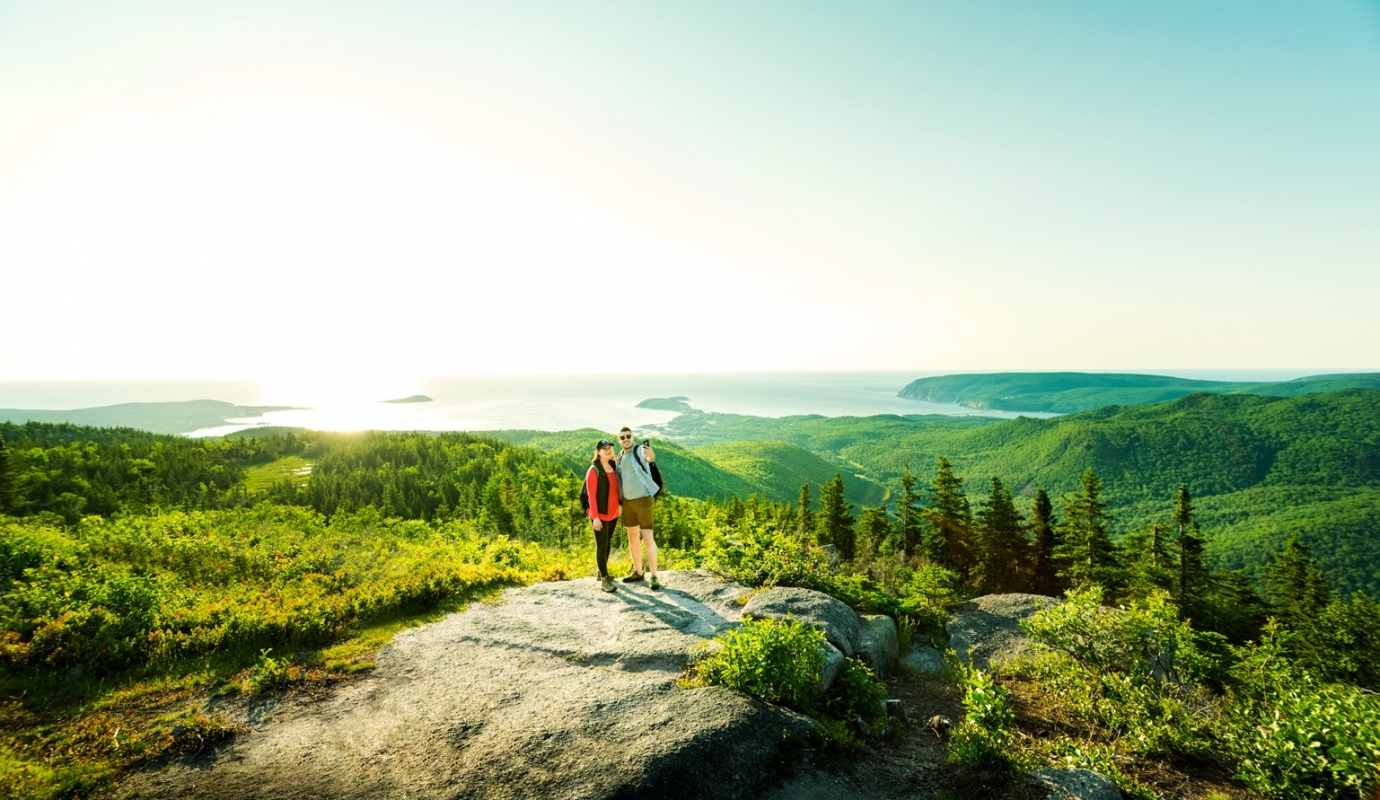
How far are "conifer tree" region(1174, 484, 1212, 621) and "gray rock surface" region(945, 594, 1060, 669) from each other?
2886 cm

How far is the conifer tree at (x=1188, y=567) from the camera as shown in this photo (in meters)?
31.7

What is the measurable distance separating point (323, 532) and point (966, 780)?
19224mm

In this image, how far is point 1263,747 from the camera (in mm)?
5316

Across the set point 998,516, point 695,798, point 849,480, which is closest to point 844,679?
point 695,798

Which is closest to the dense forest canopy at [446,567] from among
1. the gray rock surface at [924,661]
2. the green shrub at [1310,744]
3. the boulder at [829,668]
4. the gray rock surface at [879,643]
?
the green shrub at [1310,744]

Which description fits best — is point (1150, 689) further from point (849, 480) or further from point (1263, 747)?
point (849, 480)

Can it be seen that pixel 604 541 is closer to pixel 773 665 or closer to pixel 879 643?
pixel 773 665

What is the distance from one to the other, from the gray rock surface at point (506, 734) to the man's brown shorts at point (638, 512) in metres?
2.41

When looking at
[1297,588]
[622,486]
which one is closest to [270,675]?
[622,486]

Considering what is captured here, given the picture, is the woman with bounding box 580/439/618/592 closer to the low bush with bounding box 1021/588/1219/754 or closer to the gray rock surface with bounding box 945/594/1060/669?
the low bush with bounding box 1021/588/1219/754

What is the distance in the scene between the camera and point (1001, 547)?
122ft

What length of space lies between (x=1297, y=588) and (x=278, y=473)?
77229 millimetres

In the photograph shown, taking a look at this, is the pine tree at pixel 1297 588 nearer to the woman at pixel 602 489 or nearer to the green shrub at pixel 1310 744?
the green shrub at pixel 1310 744

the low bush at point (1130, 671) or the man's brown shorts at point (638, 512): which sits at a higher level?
the man's brown shorts at point (638, 512)
